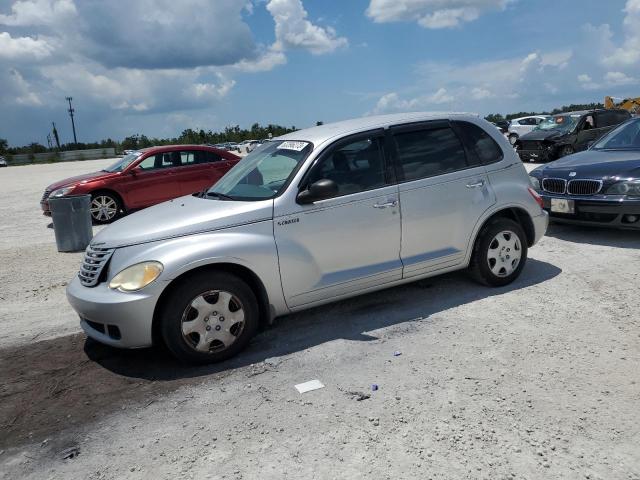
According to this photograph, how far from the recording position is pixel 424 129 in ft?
16.5

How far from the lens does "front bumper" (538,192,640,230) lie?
6.68 metres

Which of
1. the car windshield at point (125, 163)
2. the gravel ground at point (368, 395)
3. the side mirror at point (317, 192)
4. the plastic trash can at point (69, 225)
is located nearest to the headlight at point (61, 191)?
the car windshield at point (125, 163)

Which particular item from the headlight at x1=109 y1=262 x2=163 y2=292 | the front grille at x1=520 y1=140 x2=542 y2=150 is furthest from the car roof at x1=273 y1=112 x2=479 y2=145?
the front grille at x1=520 y1=140 x2=542 y2=150

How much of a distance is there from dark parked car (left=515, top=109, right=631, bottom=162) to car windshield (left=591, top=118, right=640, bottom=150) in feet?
27.9

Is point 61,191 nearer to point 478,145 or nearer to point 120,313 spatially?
point 120,313

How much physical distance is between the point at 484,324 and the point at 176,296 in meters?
2.54

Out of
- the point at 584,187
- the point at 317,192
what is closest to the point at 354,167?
the point at 317,192

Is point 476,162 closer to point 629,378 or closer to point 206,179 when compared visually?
point 629,378

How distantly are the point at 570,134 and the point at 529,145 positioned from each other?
1333 mm

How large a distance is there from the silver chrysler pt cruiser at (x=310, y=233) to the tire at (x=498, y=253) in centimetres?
1

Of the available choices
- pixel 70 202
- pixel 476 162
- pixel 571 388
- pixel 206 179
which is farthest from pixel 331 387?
pixel 206 179

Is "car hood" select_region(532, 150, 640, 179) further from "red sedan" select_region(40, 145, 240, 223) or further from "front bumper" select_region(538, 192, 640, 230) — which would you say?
"red sedan" select_region(40, 145, 240, 223)

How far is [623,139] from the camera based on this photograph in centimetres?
815

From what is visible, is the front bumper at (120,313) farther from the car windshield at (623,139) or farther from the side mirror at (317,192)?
the car windshield at (623,139)
